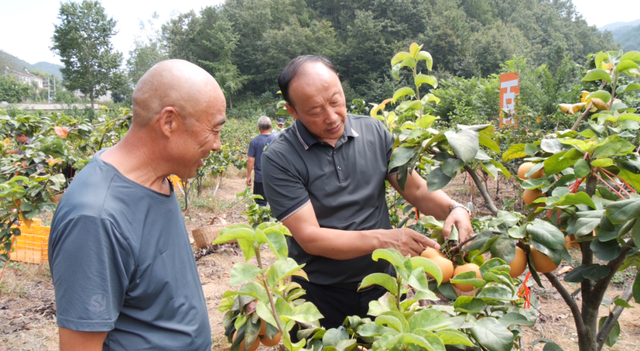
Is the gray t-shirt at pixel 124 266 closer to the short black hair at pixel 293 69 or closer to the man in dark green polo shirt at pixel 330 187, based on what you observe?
the man in dark green polo shirt at pixel 330 187

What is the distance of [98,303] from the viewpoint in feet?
2.89

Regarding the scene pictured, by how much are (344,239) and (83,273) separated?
791 mm

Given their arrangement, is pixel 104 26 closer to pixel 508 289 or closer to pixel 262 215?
pixel 262 215

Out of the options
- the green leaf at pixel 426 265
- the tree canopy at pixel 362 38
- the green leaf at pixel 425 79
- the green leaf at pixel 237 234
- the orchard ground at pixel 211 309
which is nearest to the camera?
the green leaf at pixel 237 234

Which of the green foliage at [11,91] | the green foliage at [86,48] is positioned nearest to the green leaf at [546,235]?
the green foliage at [86,48]

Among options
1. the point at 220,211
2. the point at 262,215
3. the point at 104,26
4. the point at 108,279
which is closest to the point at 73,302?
the point at 108,279

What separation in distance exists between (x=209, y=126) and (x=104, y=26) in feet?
147

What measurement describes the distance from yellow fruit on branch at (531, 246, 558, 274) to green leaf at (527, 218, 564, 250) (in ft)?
0.37

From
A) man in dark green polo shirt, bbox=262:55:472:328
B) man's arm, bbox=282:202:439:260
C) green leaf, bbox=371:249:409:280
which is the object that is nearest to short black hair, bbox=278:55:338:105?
man in dark green polo shirt, bbox=262:55:472:328

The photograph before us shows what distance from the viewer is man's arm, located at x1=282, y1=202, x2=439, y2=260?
1.26 m

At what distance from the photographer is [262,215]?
10.6 feet

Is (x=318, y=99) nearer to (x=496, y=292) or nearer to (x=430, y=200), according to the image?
(x=430, y=200)

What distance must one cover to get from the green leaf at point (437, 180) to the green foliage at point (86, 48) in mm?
41824

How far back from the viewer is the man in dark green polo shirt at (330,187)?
58.4 inches
